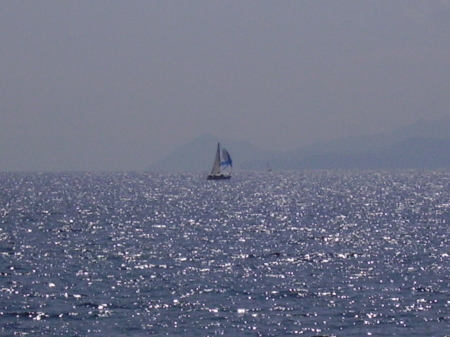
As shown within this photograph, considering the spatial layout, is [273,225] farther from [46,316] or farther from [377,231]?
[46,316]

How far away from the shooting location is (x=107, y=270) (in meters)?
68.5

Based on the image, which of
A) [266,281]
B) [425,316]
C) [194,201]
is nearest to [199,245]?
[266,281]

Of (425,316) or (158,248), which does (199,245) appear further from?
(425,316)

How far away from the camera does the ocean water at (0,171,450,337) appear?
161 ft

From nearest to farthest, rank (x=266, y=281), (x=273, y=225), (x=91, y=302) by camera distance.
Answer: (x=91, y=302), (x=266, y=281), (x=273, y=225)

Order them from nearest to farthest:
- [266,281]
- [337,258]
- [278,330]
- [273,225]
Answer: [278,330] < [266,281] < [337,258] < [273,225]

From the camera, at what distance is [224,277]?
6556 centimetres

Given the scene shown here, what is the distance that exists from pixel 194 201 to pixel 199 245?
91.0m

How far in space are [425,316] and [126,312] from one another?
57.8 feet

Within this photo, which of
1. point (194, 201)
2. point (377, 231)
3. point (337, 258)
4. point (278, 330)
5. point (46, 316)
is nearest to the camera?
point (278, 330)

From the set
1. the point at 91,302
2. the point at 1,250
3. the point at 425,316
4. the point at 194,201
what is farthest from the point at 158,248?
the point at 194,201

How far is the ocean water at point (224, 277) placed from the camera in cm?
4922

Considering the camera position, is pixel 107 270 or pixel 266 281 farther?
pixel 107 270

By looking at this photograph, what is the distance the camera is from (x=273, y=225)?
374ft
